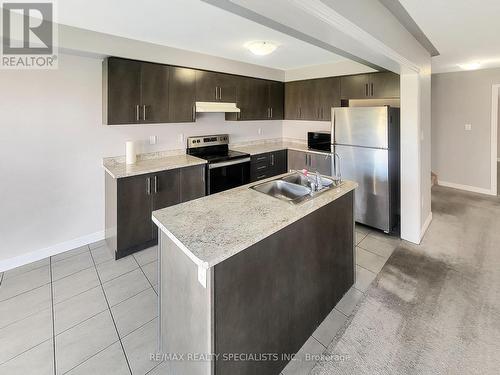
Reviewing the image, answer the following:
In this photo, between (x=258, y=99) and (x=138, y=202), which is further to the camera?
(x=258, y=99)

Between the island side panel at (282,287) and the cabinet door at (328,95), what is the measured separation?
258 centimetres

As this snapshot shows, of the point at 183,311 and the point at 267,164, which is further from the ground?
the point at 267,164

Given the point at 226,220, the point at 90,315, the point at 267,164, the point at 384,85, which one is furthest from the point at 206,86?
the point at 90,315

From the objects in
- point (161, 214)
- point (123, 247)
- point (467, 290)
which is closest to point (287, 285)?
point (161, 214)

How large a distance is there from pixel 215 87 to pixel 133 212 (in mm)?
2169

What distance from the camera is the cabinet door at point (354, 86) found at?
12.8ft

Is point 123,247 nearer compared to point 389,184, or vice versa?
point 123,247

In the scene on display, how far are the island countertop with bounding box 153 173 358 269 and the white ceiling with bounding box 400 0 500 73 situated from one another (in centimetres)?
159

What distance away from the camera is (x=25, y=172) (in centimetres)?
275

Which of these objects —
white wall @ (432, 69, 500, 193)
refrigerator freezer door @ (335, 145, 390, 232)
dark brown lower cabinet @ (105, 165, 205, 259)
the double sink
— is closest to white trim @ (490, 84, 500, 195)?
white wall @ (432, 69, 500, 193)

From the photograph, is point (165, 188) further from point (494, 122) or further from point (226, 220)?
point (494, 122)

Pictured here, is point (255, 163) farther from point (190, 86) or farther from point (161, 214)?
point (161, 214)

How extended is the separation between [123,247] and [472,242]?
4.21m

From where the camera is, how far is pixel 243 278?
1351mm
